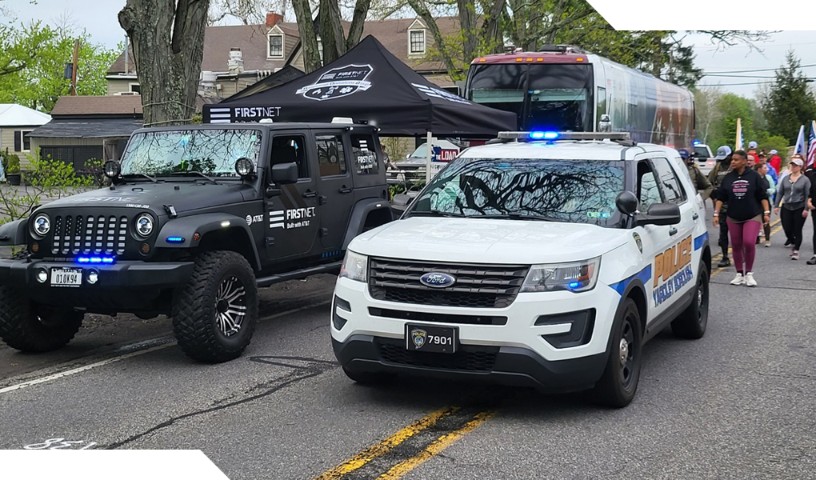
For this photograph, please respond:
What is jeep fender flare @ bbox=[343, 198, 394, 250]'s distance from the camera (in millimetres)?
10266

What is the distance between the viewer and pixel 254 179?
8.87 m

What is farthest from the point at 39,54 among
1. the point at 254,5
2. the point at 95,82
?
the point at 95,82

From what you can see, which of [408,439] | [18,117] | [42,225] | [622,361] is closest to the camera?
[408,439]

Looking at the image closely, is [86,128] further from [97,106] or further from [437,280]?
[437,280]

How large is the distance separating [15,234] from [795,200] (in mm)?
13502

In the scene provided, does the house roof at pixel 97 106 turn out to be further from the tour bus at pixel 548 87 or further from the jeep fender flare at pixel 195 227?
the jeep fender flare at pixel 195 227

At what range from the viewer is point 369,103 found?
12.3 metres

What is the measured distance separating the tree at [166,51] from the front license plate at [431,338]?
24.2 ft

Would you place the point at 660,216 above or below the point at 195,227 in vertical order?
above

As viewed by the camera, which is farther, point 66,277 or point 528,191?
point 66,277

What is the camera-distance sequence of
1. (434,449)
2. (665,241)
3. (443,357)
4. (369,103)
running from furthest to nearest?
1. (369,103)
2. (665,241)
3. (443,357)
4. (434,449)

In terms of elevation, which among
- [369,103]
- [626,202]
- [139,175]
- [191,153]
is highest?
[369,103]

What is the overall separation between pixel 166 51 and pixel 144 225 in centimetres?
513

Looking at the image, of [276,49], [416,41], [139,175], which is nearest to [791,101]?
[416,41]
